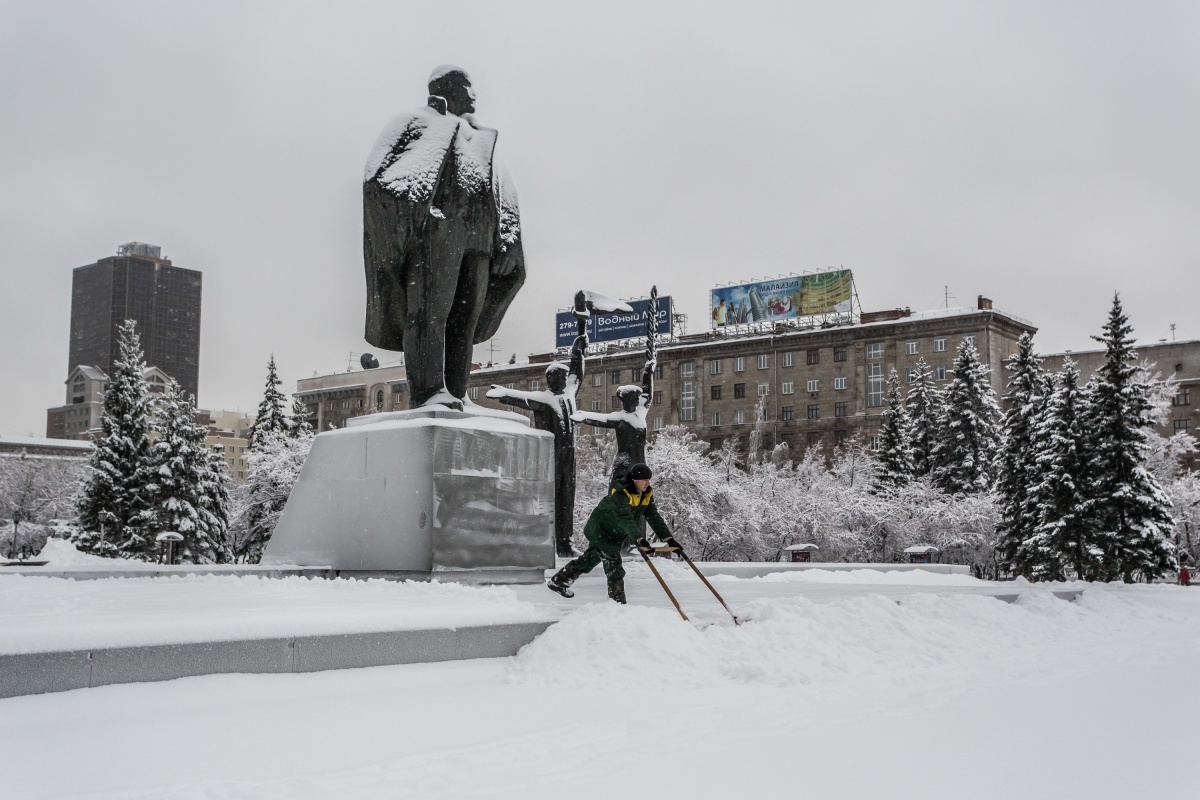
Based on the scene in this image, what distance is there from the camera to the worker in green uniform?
8.19m

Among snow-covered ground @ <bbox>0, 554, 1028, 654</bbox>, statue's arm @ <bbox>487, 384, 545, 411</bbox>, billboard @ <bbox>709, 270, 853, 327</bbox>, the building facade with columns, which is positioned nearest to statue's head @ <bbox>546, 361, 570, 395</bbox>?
statue's arm @ <bbox>487, 384, 545, 411</bbox>

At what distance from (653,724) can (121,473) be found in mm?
36341

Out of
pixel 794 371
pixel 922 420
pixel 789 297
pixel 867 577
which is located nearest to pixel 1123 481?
pixel 922 420

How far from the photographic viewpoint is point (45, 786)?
12.6 feet

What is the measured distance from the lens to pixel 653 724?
17.4 feet

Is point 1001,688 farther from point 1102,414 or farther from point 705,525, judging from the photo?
point 705,525

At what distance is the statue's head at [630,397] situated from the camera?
15.4m

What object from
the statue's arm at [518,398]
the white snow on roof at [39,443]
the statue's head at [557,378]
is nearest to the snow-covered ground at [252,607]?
the statue's arm at [518,398]

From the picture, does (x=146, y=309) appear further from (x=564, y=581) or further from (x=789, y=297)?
(x=564, y=581)

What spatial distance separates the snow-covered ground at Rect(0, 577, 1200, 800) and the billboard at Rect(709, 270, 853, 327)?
71.1m

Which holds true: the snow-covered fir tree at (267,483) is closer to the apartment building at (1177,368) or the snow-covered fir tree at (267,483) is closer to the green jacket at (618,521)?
the green jacket at (618,521)

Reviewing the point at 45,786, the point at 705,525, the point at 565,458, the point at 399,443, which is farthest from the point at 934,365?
the point at 45,786

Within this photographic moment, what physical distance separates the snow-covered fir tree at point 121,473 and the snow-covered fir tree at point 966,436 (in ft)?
101

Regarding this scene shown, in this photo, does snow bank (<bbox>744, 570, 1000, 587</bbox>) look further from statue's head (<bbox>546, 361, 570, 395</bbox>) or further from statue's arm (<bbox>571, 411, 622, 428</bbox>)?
statue's head (<bbox>546, 361, 570, 395</bbox>)
